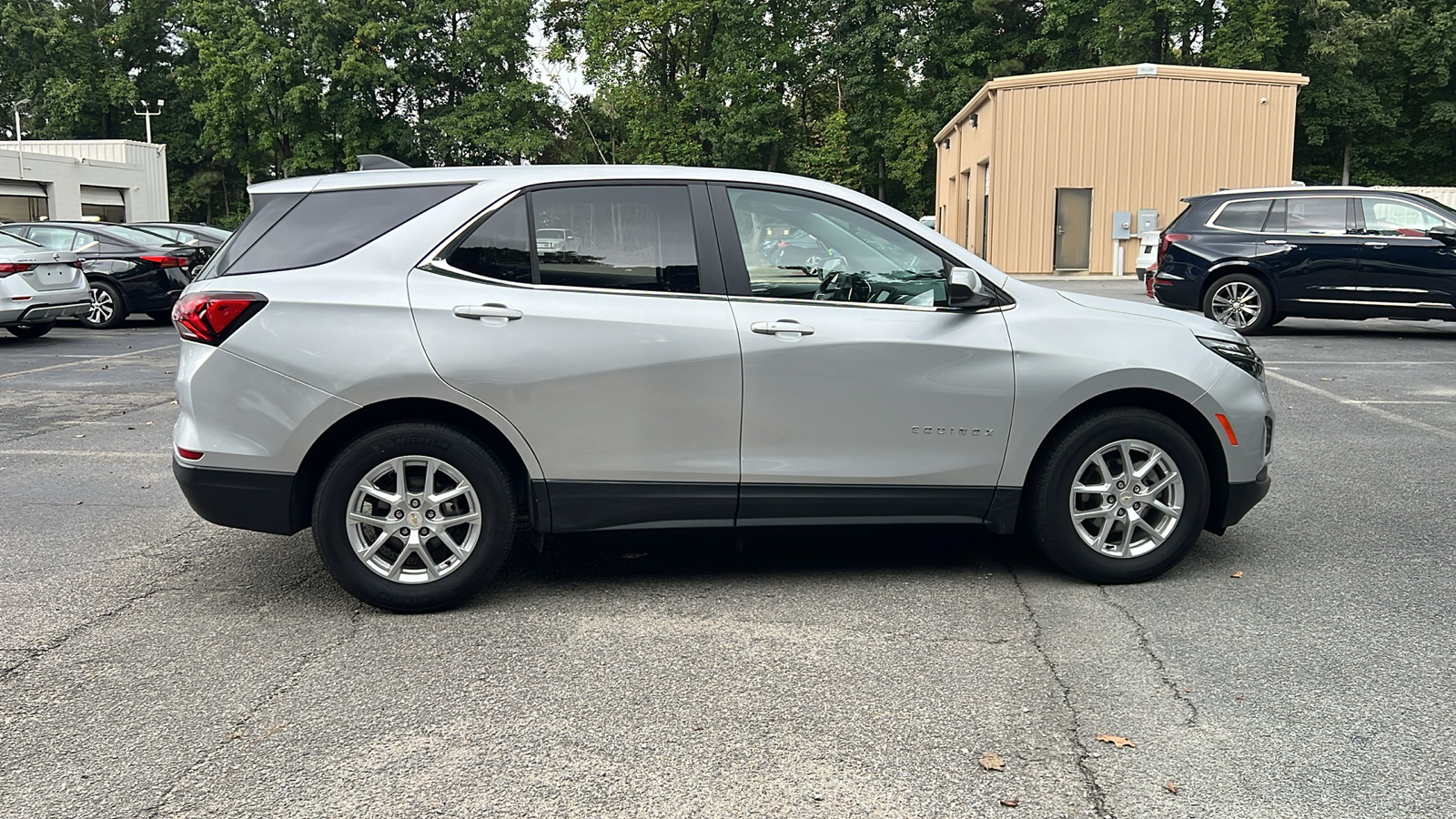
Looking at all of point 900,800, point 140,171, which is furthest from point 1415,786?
point 140,171

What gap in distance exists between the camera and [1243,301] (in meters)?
14.8

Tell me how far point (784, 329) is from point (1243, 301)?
11894 mm

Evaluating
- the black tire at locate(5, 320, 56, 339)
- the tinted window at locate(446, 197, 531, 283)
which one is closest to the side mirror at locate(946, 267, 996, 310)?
the tinted window at locate(446, 197, 531, 283)

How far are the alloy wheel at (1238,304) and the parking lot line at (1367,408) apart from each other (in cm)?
344

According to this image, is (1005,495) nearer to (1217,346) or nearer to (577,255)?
(1217,346)

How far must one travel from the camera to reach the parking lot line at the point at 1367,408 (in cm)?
831

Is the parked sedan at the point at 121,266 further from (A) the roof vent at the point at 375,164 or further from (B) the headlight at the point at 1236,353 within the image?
(B) the headlight at the point at 1236,353

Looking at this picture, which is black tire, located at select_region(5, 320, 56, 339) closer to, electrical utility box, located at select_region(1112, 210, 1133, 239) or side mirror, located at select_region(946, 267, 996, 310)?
side mirror, located at select_region(946, 267, 996, 310)

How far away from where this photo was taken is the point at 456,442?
174 inches

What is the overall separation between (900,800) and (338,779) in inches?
56.9

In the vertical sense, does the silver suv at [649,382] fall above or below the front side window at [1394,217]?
below

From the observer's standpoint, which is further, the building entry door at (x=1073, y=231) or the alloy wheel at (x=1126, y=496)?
the building entry door at (x=1073, y=231)

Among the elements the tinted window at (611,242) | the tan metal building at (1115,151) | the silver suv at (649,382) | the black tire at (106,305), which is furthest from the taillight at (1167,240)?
the tan metal building at (1115,151)

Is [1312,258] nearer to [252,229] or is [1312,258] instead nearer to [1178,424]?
[1178,424]
